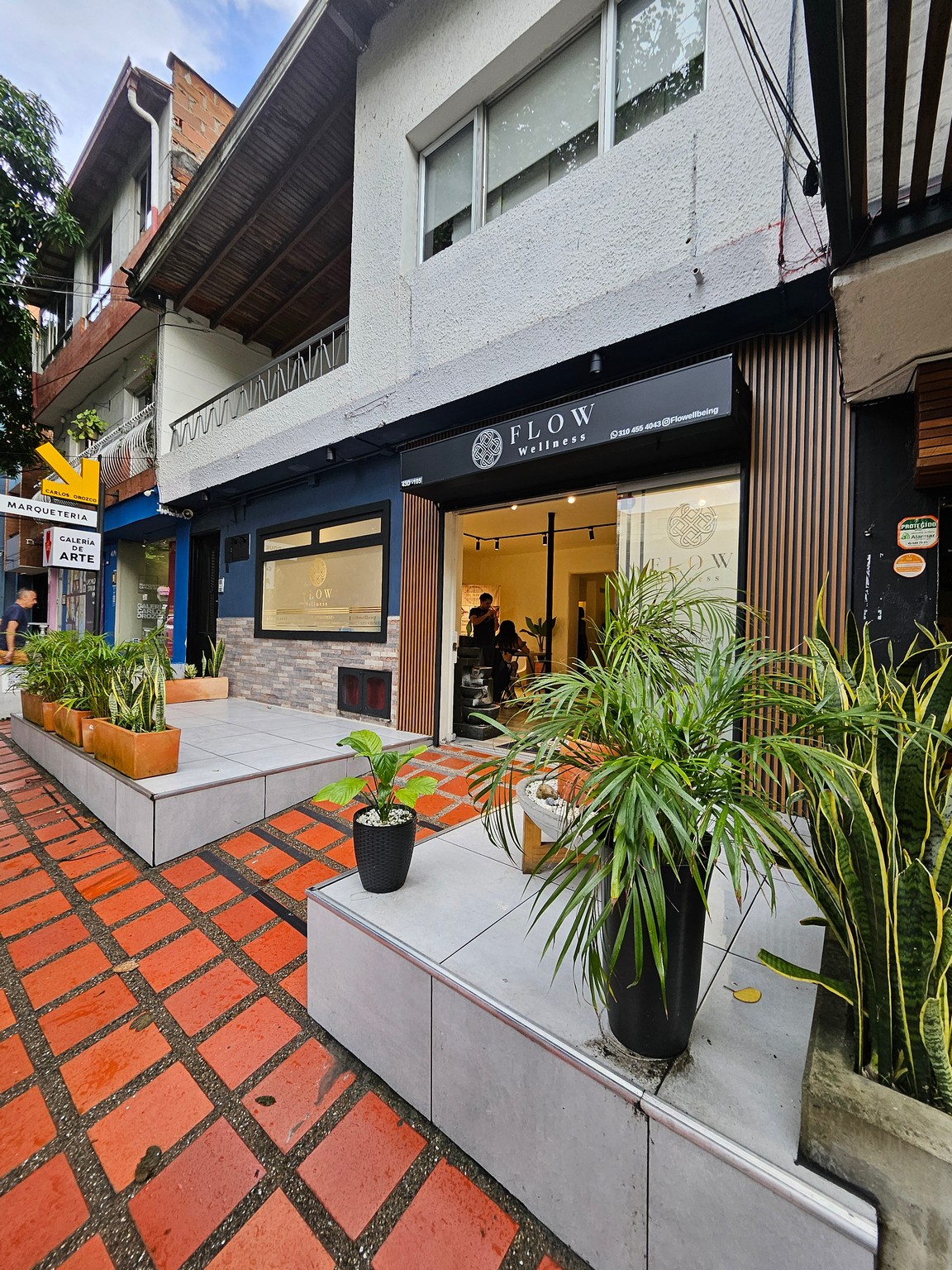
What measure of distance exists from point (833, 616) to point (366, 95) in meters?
6.00

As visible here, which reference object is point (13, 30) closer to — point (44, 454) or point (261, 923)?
point (44, 454)

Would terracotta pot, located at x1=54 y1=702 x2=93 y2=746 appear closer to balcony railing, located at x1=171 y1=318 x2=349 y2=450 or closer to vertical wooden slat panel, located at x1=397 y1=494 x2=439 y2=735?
vertical wooden slat panel, located at x1=397 y1=494 x2=439 y2=735

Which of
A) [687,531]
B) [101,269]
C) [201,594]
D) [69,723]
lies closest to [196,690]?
[201,594]

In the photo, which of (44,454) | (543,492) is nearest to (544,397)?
(543,492)

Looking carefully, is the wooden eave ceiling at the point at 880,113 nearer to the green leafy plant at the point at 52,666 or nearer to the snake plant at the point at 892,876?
the snake plant at the point at 892,876

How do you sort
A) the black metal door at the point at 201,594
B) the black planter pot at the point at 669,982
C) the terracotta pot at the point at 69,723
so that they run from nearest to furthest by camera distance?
the black planter pot at the point at 669,982 → the terracotta pot at the point at 69,723 → the black metal door at the point at 201,594

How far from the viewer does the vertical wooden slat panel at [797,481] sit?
8.82 feet

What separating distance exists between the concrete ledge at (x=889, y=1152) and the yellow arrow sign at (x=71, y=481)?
7.43 m

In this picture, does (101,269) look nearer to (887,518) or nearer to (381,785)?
(381,785)

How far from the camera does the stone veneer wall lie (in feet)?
16.6

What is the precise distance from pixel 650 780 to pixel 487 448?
3117 millimetres

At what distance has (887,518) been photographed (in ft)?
8.41

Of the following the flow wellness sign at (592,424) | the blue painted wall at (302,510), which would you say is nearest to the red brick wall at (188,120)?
the blue painted wall at (302,510)

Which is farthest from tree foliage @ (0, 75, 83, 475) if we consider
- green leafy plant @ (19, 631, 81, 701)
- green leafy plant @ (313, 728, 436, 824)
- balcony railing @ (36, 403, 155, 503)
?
green leafy plant @ (313, 728, 436, 824)
